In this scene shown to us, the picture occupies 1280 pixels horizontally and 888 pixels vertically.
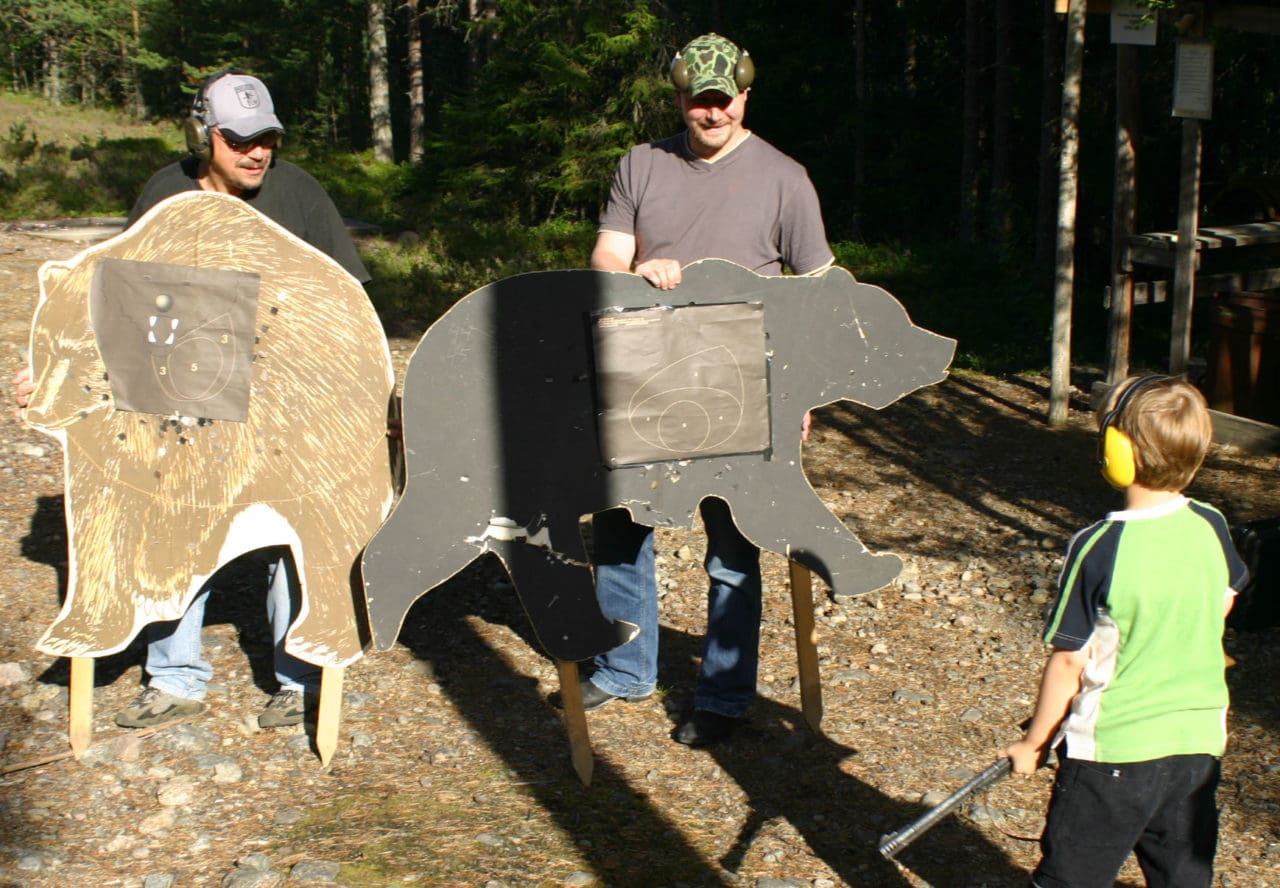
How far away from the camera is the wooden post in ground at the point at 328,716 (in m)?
3.66

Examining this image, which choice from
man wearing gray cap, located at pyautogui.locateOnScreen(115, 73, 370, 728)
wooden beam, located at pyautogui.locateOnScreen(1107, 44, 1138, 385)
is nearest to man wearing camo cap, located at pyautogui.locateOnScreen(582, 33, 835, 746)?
man wearing gray cap, located at pyautogui.locateOnScreen(115, 73, 370, 728)

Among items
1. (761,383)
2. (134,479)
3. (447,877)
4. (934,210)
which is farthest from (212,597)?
(934,210)

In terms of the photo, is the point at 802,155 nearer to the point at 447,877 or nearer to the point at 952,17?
the point at 952,17

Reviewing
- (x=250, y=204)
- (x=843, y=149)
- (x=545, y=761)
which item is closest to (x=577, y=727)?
(x=545, y=761)

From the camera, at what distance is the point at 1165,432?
223cm

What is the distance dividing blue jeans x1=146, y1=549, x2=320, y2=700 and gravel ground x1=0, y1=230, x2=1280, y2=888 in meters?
0.15

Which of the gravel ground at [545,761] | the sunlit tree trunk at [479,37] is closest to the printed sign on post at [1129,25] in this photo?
the gravel ground at [545,761]

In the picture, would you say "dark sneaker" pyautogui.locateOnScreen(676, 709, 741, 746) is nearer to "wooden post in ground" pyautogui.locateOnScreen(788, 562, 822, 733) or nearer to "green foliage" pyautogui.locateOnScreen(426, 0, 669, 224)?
"wooden post in ground" pyautogui.locateOnScreen(788, 562, 822, 733)

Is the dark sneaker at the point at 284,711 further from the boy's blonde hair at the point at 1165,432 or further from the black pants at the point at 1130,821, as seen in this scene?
the boy's blonde hair at the point at 1165,432

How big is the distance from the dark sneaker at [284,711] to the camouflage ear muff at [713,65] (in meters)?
2.31

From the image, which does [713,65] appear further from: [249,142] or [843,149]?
[843,149]

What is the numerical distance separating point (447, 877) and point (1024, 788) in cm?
175

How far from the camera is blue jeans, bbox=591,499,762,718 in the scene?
3775 millimetres

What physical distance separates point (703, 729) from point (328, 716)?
3.83ft
